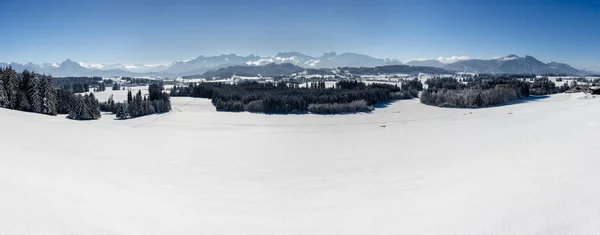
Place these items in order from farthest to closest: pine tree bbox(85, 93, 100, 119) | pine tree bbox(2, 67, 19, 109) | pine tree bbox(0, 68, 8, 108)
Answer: pine tree bbox(85, 93, 100, 119)
pine tree bbox(2, 67, 19, 109)
pine tree bbox(0, 68, 8, 108)

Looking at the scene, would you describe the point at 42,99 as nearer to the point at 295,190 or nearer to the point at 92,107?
the point at 92,107

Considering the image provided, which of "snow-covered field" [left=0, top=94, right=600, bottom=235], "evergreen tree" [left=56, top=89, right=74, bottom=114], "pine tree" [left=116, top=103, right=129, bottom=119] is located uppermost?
"evergreen tree" [left=56, top=89, right=74, bottom=114]

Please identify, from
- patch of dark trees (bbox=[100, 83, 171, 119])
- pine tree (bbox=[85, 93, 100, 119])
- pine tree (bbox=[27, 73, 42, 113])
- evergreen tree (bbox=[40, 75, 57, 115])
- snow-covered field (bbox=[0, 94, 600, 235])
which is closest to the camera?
snow-covered field (bbox=[0, 94, 600, 235])

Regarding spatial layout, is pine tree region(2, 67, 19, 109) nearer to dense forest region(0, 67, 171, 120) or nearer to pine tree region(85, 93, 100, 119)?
dense forest region(0, 67, 171, 120)

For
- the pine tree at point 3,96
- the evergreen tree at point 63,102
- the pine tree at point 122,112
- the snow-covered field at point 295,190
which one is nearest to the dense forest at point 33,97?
the pine tree at point 3,96

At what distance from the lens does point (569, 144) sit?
24.8m

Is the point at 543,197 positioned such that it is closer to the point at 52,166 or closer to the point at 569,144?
the point at 569,144

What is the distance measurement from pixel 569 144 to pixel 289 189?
2347 centimetres

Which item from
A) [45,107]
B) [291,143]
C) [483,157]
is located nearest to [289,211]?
[483,157]

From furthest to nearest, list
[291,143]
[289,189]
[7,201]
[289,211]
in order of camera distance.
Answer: [291,143], [289,189], [289,211], [7,201]

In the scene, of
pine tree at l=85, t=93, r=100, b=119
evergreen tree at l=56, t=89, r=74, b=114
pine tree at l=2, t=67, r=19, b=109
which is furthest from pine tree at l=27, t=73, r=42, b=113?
evergreen tree at l=56, t=89, r=74, b=114

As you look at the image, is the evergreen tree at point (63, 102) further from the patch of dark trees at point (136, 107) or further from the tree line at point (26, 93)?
the patch of dark trees at point (136, 107)

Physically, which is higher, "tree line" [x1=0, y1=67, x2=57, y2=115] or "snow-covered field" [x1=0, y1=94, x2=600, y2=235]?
"tree line" [x1=0, y1=67, x2=57, y2=115]

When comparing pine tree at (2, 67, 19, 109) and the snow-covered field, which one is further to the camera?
pine tree at (2, 67, 19, 109)
